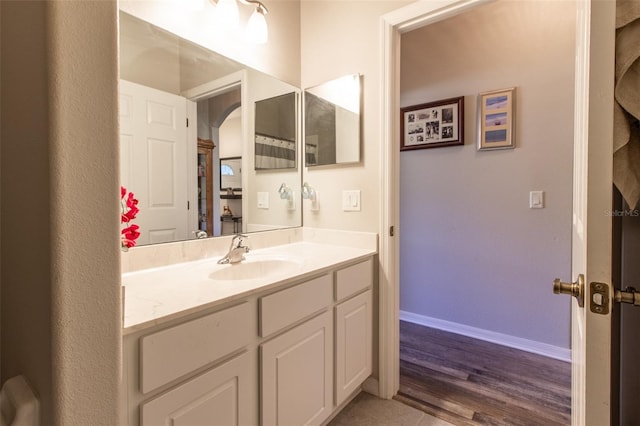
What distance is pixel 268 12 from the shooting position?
1.85 metres

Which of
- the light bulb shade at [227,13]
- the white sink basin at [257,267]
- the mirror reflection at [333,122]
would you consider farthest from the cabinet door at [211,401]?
the light bulb shade at [227,13]

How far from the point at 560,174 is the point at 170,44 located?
7.93ft

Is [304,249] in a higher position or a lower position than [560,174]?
lower

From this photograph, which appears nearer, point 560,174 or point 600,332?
point 600,332

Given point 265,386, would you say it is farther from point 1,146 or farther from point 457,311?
point 457,311

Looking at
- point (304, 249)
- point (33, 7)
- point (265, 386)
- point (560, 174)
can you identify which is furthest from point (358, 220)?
point (33, 7)

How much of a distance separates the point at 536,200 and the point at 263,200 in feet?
6.09

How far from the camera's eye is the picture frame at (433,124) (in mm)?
2438

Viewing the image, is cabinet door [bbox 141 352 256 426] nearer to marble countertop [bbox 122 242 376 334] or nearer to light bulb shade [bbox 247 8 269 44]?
marble countertop [bbox 122 242 376 334]

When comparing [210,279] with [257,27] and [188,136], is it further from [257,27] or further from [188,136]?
[257,27]

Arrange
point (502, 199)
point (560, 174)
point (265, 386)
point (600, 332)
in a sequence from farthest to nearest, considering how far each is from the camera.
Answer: point (502, 199), point (560, 174), point (265, 386), point (600, 332)

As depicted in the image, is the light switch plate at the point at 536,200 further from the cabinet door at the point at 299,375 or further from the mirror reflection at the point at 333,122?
the cabinet door at the point at 299,375

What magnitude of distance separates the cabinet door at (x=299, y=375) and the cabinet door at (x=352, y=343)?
7cm

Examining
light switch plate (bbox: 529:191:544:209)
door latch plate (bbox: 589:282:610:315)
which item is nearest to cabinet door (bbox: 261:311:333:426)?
door latch plate (bbox: 589:282:610:315)
